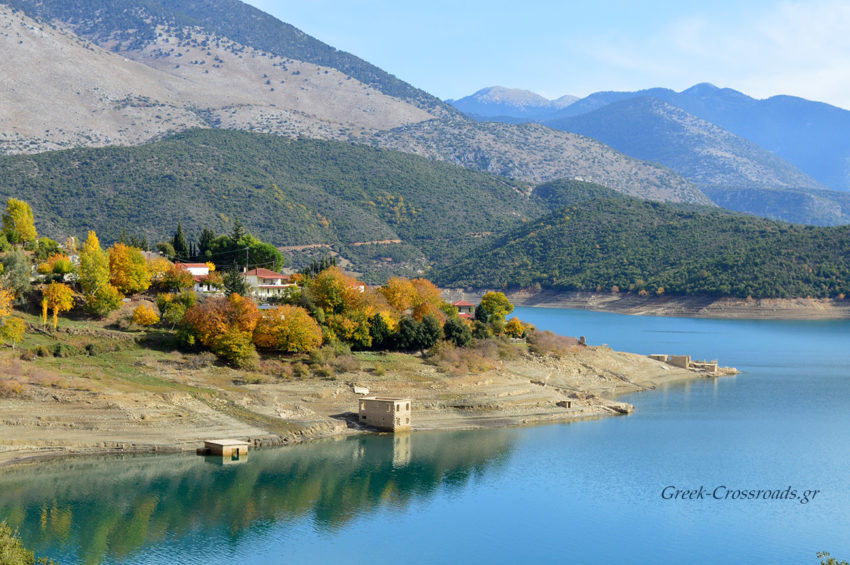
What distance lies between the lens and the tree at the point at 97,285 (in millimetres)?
58188

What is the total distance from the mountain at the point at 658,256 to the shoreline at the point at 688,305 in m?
1.43

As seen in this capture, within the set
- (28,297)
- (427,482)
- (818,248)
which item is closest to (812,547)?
(427,482)

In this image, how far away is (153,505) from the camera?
3722 centimetres

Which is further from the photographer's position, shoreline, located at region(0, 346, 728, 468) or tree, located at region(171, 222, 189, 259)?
tree, located at region(171, 222, 189, 259)

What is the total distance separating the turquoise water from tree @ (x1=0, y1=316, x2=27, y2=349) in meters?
12.3

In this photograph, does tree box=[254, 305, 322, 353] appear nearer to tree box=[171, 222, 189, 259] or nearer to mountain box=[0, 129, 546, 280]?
tree box=[171, 222, 189, 259]

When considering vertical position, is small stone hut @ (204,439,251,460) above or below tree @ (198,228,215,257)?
below

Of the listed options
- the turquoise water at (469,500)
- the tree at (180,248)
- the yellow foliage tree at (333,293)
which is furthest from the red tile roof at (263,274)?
the turquoise water at (469,500)

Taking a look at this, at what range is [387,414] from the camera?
50.4m

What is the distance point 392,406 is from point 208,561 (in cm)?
1938

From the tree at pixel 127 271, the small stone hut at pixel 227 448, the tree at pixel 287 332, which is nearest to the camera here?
the small stone hut at pixel 227 448

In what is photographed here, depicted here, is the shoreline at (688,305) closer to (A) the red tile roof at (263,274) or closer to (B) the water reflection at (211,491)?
(A) the red tile roof at (263,274)

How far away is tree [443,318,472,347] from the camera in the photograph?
2559 inches

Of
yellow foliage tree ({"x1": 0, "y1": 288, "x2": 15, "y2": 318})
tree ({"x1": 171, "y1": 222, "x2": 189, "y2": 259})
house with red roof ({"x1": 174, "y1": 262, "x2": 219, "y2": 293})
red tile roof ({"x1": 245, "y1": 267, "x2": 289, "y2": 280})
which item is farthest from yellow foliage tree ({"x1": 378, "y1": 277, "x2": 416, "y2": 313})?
yellow foliage tree ({"x1": 0, "y1": 288, "x2": 15, "y2": 318})
